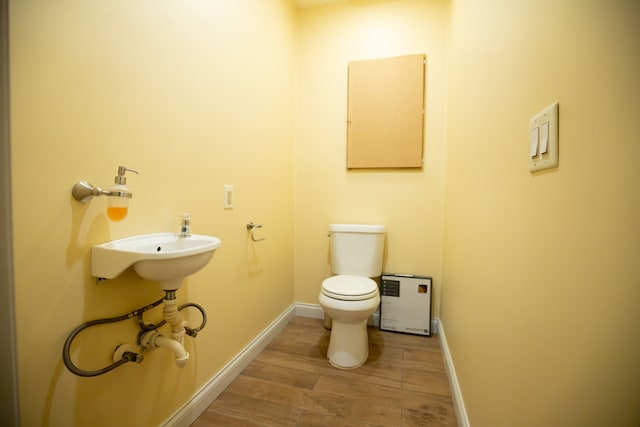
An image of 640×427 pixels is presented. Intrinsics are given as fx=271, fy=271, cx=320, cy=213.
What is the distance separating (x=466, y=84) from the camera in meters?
1.37

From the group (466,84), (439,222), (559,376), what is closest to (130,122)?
(559,376)

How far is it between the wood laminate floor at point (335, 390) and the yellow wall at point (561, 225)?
0.37 metres

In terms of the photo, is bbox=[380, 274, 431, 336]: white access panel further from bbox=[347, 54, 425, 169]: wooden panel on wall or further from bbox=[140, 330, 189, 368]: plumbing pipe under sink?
bbox=[140, 330, 189, 368]: plumbing pipe under sink

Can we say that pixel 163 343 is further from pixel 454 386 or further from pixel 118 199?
pixel 454 386

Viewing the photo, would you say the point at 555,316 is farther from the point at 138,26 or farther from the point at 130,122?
the point at 138,26

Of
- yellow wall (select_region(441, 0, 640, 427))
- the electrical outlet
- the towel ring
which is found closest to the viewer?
yellow wall (select_region(441, 0, 640, 427))

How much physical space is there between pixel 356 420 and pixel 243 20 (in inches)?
84.7

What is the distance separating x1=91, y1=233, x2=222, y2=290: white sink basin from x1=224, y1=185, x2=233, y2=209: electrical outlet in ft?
1.49

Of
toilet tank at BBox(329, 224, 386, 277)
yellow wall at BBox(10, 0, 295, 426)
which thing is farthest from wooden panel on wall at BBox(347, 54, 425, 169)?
yellow wall at BBox(10, 0, 295, 426)

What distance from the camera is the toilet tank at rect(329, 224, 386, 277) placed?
1.99 m

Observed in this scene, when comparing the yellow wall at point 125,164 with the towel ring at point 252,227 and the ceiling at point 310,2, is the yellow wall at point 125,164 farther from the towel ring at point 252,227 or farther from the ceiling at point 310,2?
the ceiling at point 310,2

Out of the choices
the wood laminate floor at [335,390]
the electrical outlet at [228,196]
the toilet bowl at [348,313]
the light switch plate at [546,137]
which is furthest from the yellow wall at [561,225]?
the electrical outlet at [228,196]

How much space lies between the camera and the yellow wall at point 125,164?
68cm

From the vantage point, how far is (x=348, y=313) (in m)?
1.51
